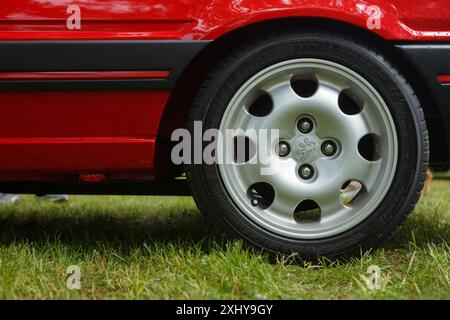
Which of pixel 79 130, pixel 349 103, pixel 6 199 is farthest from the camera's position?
pixel 6 199

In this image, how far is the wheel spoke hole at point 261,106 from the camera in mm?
2139

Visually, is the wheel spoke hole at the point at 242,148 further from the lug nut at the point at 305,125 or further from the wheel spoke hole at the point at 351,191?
the wheel spoke hole at the point at 351,191

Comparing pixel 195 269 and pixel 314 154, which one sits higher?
pixel 314 154

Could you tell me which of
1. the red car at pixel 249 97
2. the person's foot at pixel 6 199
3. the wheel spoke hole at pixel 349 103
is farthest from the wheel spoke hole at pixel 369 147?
the person's foot at pixel 6 199

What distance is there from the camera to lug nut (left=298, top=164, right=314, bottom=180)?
2.06 metres

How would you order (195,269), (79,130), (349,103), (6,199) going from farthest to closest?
(6,199) < (349,103) < (79,130) < (195,269)

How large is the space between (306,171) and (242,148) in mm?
272

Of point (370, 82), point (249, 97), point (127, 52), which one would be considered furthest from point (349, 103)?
point (127, 52)

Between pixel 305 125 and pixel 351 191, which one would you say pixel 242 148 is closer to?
pixel 305 125

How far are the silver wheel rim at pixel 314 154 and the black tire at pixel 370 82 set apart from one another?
0.11ft

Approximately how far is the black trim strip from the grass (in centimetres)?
69

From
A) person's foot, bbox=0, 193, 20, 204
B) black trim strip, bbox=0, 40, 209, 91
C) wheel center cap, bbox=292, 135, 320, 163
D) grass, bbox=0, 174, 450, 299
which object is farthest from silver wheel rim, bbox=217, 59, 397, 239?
person's foot, bbox=0, 193, 20, 204

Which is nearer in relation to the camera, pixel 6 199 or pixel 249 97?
pixel 249 97

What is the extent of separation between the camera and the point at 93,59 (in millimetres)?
1980
